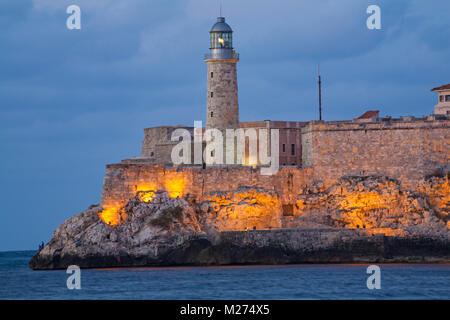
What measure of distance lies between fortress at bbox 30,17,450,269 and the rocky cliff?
1.8 inches

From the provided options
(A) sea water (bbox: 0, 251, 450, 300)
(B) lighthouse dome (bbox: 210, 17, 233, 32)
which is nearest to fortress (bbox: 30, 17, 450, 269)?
(A) sea water (bbox: 0, 251, 450, 300)

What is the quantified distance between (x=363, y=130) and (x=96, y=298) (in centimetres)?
1783

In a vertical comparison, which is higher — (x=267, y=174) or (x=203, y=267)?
(x=267, y=174)

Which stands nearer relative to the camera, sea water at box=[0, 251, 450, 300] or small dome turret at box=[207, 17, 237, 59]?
sea water at box=[0, 251, 450, 300]

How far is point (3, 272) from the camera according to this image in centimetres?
5359

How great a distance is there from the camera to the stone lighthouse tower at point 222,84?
5269cm

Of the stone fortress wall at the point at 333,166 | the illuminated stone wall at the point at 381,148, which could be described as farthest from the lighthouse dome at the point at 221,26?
the stone fortress wall at the point at 333,166

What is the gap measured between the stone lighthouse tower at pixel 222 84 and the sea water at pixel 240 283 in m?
9.08

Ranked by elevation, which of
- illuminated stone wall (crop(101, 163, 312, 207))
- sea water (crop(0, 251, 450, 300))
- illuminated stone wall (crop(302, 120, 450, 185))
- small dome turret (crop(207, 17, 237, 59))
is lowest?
sea water (crop(0, 251, 450, 300))

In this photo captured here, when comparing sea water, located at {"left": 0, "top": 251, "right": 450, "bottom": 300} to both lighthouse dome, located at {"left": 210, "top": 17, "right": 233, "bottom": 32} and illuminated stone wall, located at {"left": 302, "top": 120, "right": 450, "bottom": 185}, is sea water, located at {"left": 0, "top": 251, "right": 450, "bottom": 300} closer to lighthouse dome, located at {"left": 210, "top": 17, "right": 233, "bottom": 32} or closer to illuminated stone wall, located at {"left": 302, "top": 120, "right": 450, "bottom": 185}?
illuminated stone wall, located at {"left": 302, "top": 120, "right": 450, "bottom": 185}

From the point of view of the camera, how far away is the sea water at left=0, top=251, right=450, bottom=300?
38.2 meters

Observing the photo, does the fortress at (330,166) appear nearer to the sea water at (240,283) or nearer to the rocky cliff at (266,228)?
the rocky cliff at (266,228)

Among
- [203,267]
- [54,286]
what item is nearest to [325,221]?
[203,267]
